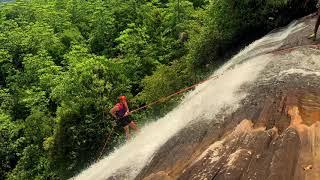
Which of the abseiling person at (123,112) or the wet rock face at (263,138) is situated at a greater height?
the wet rock face at (263,138)

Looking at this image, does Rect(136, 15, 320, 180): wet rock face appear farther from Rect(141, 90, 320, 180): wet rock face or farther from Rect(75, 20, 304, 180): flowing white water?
Rect(75, 20, 304, 180): flowing white water

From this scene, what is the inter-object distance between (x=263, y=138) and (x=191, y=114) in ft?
18.2

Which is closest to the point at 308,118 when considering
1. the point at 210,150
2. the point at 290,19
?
the point at 210,150

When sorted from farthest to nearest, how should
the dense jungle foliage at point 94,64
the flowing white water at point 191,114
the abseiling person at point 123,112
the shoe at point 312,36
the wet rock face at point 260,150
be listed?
1. the dense jungle foliage at point 94,64
2. the abseiling person at point 123,112
3. the shoe at point 312,36
4. the flowing white water at point 191,114
5. the wet rock face at point 260,150

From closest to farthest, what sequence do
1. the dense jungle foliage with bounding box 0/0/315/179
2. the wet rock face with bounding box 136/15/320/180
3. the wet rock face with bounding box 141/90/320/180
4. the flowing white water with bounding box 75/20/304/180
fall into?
the wet rock face with bounding box 141/90/320/180 → the wet rock face with bounding box 136/15/320/180 → the flowing white water with bounding box 75/20/304/180 → the dense jungle foliage with bounding box 0/0/315/179

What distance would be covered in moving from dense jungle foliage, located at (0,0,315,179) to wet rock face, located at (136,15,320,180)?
10.2 meters

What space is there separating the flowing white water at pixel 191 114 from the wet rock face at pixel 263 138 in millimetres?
611

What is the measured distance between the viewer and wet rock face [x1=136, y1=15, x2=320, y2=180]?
11367 millimetres

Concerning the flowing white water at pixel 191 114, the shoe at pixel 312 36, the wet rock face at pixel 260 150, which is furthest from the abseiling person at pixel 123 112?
the shoe at pixel 312 36

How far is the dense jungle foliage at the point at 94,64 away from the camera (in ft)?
100

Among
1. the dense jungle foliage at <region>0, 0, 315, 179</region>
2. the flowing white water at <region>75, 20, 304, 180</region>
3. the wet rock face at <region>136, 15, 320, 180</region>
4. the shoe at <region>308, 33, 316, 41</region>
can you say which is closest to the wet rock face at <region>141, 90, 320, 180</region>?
the wet rock face at <region>136, 15, 320, 180</region>

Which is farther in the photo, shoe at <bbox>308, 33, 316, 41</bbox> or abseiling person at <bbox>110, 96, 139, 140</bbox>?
abseiling person at <bbox>110, 96, 139, 140</bbox>

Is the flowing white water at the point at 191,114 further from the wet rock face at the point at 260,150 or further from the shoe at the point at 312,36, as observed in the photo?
the shoe at the point at 312,36

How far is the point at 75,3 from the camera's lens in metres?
61.4
